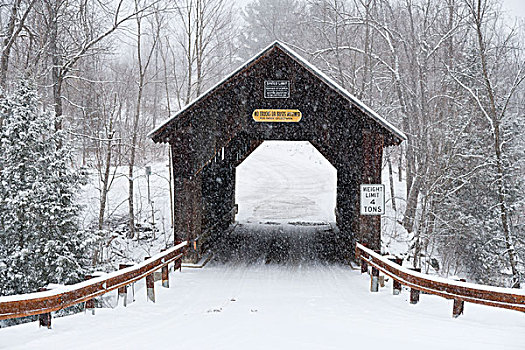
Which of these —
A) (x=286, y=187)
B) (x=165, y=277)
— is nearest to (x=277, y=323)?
(x=165, y=277)

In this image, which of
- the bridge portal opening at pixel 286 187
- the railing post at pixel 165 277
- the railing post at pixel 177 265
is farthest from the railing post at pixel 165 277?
the bridge portal opening at pixel 286 187

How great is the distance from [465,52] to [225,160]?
15.2 meters

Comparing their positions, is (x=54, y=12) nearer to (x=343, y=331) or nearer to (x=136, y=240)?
(x=136, y=240)

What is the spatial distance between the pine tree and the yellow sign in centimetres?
568

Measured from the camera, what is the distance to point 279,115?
10633 mm

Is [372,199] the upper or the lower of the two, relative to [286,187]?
upper

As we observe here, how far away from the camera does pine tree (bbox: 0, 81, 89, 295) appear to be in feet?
37.4

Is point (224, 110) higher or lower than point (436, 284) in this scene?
higher

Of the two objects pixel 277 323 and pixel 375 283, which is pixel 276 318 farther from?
pixel 375 283

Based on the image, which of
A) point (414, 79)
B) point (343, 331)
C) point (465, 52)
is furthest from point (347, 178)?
point (465, 52)

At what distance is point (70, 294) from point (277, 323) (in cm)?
268

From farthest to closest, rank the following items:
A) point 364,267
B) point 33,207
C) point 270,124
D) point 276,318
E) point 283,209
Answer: point 283,209 < point 33,207 < point 270,124 < point 364,267 < point 276,318

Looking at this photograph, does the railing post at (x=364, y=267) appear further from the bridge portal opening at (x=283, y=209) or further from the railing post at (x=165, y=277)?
the railing post at (x=165, y=277)

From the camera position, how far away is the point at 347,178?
46.4ft
